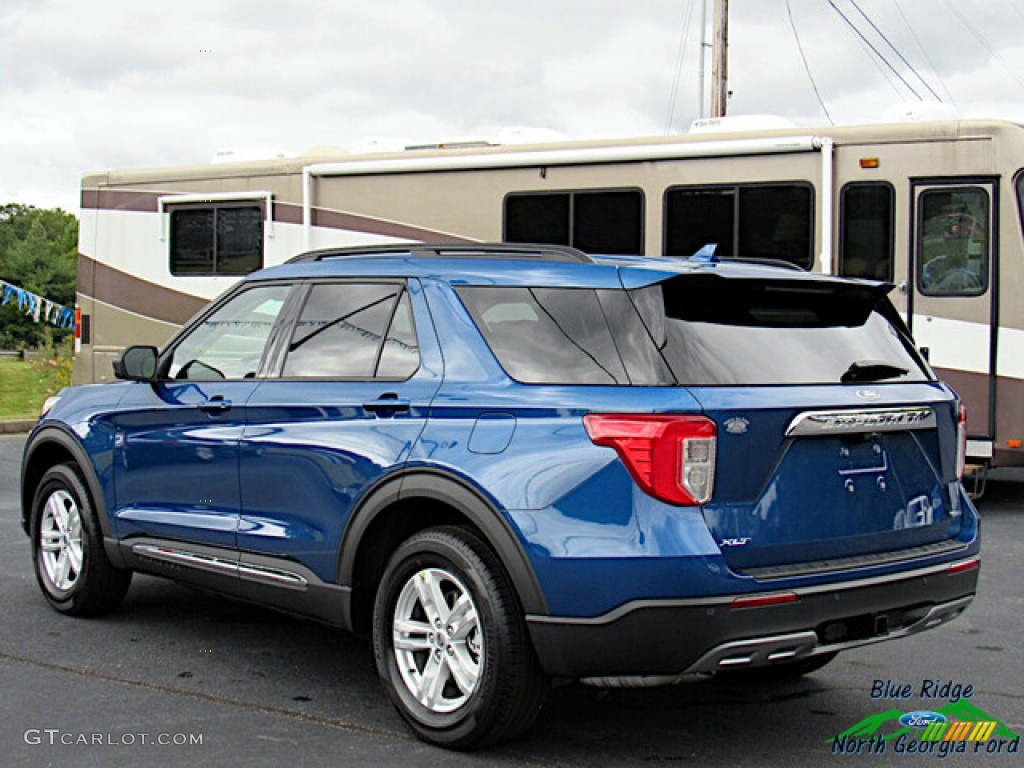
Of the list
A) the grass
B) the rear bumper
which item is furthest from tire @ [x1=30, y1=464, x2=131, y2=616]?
the grass

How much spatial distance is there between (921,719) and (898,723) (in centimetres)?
12

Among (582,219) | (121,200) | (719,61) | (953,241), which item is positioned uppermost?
(719,61)

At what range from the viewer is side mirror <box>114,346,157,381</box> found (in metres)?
6.29

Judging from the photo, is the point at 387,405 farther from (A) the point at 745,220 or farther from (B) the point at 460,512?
(A) the point at 745,220

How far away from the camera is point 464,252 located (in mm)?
5508

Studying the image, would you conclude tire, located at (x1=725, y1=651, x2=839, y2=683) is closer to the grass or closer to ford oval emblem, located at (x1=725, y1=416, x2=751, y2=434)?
ford oval emblem, located at (x1=725, y1=416, x2=751, y2=434)

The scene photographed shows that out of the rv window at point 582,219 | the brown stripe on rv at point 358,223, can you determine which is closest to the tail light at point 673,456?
the rv window at point 582,219

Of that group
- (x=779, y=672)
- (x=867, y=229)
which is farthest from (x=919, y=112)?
(x=779, y=672)

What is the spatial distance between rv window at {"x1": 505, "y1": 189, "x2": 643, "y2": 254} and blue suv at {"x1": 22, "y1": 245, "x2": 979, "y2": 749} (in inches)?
263

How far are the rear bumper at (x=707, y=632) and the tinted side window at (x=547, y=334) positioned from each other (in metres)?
0.81

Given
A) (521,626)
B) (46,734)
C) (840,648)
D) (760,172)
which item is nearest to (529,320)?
(521,626)

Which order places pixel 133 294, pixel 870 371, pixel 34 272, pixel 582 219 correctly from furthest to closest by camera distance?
pixel 34 272 < pixel 133 294 < pixel 582 219 < pixel 870 371

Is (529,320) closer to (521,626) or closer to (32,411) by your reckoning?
(521,626)

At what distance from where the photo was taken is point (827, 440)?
459cm
